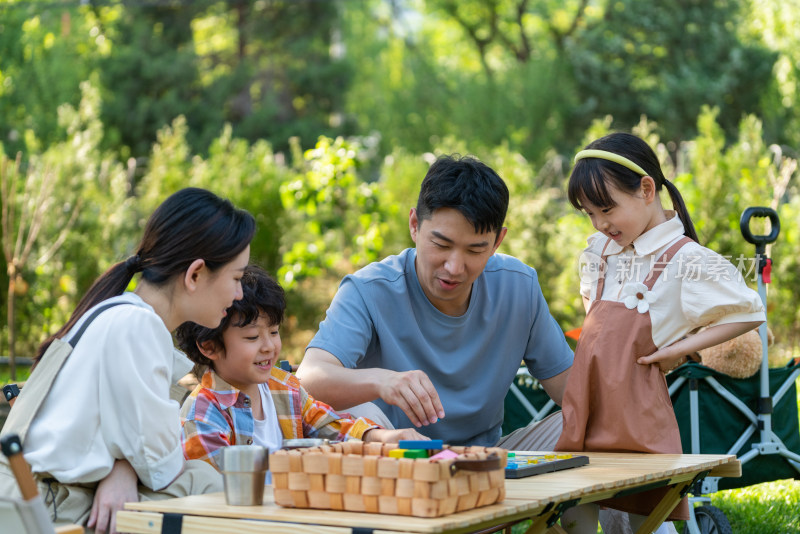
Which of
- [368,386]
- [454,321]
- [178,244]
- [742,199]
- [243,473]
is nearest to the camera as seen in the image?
[243,473]

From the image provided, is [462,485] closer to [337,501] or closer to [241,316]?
[337,501]

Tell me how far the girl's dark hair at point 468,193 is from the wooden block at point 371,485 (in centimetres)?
132

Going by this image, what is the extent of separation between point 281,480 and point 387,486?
0.25 m

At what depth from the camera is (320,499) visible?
6.07 feet

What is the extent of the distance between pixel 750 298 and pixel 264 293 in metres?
1.44

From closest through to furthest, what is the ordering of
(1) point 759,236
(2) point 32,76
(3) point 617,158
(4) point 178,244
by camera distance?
(4) point 178,244
(3) point 617,158
(1) point 759,236
(2) point 32,76

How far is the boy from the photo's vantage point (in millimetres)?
2629

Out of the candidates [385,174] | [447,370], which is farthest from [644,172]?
[385,174]

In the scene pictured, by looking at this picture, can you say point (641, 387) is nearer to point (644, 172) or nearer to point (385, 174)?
point (644, 172)

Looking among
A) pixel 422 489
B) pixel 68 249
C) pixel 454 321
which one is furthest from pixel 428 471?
pixel 68 249

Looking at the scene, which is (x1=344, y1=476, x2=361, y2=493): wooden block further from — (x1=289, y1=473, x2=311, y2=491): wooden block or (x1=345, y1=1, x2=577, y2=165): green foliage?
(x1=345, y1=1, x2=577, y2=165): green foliage

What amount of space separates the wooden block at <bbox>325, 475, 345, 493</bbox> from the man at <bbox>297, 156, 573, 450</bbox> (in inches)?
40.3

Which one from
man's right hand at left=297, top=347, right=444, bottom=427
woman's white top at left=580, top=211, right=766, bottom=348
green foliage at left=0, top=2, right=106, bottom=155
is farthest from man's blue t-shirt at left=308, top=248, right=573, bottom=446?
green foliage at left=0, top=2, right=106, bottom=155

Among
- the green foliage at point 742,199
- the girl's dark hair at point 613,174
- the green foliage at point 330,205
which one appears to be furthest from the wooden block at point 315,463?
the green foliage at point 742,199
